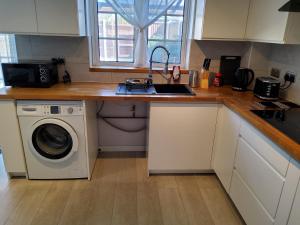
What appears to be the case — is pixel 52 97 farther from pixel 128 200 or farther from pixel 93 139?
pixel 128 200

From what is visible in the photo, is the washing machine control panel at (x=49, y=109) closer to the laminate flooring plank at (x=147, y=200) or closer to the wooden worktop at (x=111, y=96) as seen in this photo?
the wooden worktop at (x=111, y=96)

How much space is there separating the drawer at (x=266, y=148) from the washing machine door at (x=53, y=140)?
4.78ft

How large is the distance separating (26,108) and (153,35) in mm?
1516

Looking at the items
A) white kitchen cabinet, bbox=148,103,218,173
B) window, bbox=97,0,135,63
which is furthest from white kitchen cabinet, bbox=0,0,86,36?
white kitchen cabinet, bbox=148,103,218,173

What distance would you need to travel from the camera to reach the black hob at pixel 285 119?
135 centimetres

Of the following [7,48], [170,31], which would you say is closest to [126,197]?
[170,31]

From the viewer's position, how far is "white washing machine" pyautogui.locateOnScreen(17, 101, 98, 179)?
200 centimetres

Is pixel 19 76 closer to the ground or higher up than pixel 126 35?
closer to the ground

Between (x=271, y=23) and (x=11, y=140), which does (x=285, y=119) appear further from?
(x=11, y=140)

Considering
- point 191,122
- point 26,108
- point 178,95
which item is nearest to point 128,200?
point 191,122

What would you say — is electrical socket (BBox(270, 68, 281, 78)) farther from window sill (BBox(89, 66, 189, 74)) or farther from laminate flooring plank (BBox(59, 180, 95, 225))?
laminate flooring plank (BBox(59, 180, 95, 225))

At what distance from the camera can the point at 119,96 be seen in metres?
2.01

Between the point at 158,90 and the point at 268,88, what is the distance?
1.06 m

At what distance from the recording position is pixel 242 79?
229 cm
